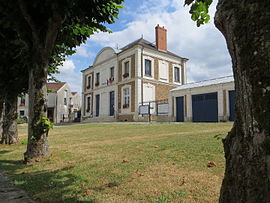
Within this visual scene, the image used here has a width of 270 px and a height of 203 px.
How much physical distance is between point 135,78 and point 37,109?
1894 centimetres

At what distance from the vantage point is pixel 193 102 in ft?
59.1

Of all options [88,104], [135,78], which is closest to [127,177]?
[135,78]

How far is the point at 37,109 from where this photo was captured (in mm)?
4613

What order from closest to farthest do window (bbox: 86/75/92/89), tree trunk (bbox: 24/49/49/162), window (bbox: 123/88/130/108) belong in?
tree trunk (bbox: 24/49/49/162) → window (bbox: 123/88/130/108) → window (bbox: 86/75/92/89)

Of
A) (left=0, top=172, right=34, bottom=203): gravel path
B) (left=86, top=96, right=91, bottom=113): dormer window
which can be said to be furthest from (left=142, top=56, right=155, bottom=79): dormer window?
(left=0, top=172, right=34, bottom=203): gravel path

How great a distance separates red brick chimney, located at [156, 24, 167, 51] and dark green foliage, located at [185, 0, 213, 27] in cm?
2326

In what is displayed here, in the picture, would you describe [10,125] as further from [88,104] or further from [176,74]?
[88,104]

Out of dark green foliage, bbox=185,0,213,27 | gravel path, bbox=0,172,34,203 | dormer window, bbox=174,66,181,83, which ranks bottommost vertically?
gravel path, bbox=0,172,34,203

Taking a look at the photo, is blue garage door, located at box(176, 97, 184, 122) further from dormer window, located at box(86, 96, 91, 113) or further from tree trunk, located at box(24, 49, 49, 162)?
dormer window, located at box(86, 96, 91, 113)

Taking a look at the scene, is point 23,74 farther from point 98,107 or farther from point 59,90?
point 59,90

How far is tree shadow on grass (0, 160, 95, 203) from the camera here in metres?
2.40

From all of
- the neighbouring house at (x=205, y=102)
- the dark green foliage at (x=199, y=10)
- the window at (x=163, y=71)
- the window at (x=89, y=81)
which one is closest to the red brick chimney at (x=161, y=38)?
the window at (x=163, y=71)

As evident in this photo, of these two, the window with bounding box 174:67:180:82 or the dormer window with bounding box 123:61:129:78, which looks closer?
the dormer window with bounding box 123:61:129:78

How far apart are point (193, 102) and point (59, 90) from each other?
31.9 m
